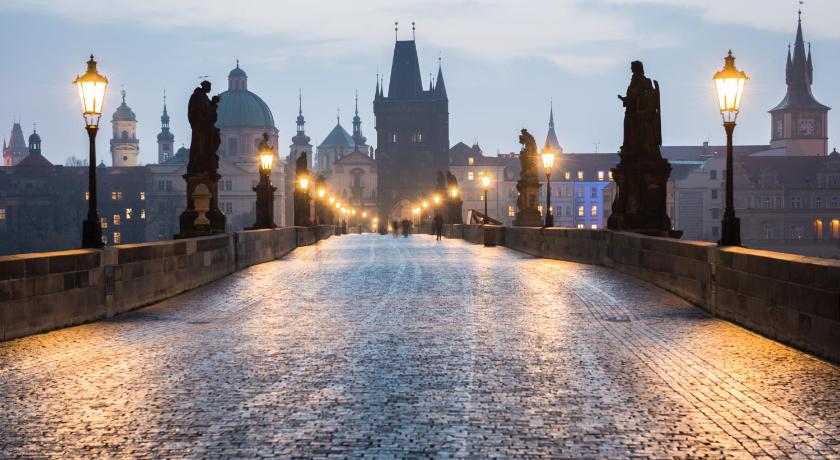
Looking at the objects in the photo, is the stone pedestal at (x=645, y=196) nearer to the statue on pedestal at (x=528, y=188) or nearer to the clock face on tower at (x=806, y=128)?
the statue on pedestal at (x=528, y=188)

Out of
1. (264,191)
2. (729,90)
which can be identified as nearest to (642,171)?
(729,90)

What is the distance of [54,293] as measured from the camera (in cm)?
1227

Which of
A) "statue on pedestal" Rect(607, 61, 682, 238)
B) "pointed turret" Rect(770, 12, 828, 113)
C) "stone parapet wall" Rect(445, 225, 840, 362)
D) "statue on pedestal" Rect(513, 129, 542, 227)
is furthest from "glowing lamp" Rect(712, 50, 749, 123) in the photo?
A: "pointed turret" Rect(770, 12, 828, 113)

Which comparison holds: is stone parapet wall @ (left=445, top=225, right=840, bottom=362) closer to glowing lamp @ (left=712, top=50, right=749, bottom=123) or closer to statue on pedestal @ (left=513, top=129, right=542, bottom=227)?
glowing lamp @ (left=712, top=50, right=749, bottom=123)

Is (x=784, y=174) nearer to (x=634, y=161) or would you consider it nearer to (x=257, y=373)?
(x=634, y=161)

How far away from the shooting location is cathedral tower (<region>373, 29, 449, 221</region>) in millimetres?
144750

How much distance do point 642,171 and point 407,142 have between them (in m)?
121

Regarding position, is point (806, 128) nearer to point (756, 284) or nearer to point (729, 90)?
point (729, 90)

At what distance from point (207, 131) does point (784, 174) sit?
368 ft

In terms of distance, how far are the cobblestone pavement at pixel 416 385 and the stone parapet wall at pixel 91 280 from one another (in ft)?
1.13

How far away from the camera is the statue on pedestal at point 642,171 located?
25.0m

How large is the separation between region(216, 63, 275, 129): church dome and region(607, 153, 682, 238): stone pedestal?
150 metres

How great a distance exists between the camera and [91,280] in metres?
13.4

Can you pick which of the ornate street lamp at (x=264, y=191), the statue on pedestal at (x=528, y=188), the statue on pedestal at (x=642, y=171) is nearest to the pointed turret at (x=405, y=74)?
the statue on pedestal at (x=528, y=188)
